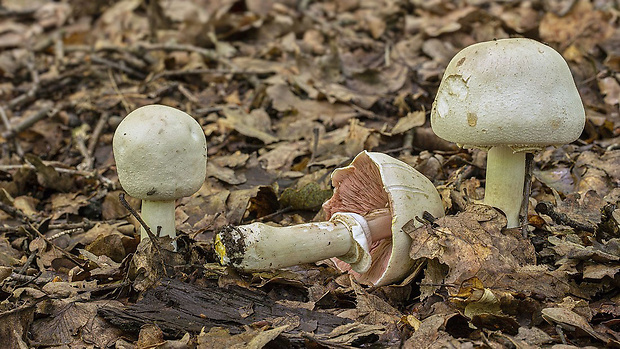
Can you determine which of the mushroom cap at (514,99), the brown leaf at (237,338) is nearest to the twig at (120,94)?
the brown leaf at (237,338)

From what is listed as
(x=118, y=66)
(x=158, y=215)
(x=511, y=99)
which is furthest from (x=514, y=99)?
(x=118, y=66)

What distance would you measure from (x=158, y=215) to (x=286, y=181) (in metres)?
1.21

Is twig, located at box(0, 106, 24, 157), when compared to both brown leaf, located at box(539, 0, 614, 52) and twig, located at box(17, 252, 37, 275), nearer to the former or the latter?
twig, located at box(17, 252, 37, 275)

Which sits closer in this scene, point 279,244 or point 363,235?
point 279,244

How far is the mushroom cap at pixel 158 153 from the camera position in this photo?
8.30 feet

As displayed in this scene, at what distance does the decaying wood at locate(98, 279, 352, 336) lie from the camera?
91.0 inches

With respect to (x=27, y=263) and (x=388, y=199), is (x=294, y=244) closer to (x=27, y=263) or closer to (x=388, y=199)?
(x=388, y=199)

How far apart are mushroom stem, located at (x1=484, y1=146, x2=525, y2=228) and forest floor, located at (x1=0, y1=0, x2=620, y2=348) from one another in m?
0.17

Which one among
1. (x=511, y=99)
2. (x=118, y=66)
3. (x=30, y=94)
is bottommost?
(x=30, y=94)

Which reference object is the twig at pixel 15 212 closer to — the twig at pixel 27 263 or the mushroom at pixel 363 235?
the twig at pixel 27 263

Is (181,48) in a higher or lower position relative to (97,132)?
higher

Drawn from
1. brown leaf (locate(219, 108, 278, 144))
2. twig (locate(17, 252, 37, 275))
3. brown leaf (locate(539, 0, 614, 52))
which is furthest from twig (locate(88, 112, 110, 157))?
brown leaf (locate(539, 0, 614, 52))

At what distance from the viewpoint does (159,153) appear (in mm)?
2529

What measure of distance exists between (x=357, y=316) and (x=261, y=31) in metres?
5.00
